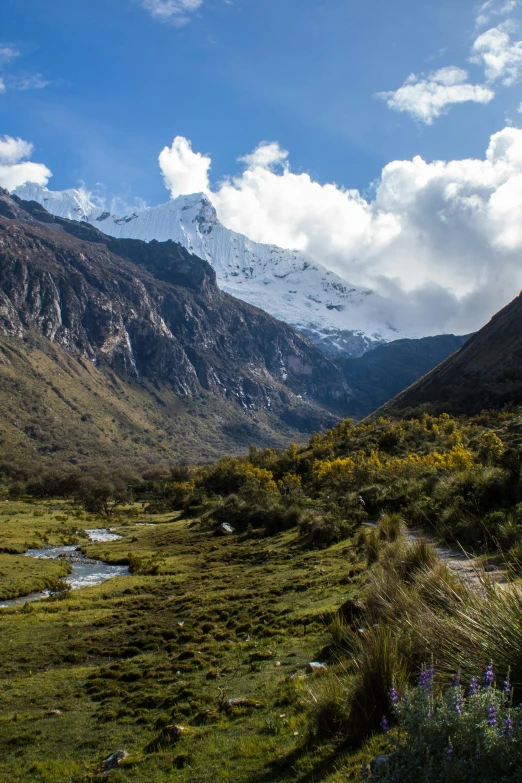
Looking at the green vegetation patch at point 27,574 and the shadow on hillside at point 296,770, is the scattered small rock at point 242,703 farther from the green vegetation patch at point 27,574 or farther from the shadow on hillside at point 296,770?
the green vegetation patch at point 27,574

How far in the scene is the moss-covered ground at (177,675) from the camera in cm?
816

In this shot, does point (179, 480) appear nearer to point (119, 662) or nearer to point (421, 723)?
point (119, 662)

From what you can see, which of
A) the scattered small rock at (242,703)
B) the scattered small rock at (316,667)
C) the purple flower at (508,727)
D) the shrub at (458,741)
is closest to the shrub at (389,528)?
the scattered small rock at (316,667)

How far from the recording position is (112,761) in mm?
8969

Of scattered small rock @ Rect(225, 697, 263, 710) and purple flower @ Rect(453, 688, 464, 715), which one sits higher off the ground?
purple flower @ Rect(453, 688, 464, 715)

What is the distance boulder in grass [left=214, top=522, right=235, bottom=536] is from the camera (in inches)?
1990

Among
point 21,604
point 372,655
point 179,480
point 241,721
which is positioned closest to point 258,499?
point 21,604

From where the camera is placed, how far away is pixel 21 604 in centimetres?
2698

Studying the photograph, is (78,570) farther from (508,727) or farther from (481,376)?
(481,376)

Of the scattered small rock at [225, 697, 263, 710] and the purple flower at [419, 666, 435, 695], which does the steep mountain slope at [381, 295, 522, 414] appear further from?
the purple flower at [419, 666, 435, 695]

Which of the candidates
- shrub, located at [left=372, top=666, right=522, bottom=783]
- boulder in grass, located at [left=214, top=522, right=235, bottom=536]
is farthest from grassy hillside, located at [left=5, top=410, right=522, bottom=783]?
boulder in grass, located at [left=214, top=522, right=235, bottom=536]

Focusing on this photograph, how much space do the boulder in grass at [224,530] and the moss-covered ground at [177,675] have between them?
19353 millimetres

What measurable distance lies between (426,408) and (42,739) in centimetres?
8325

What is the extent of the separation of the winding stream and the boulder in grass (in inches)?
479
